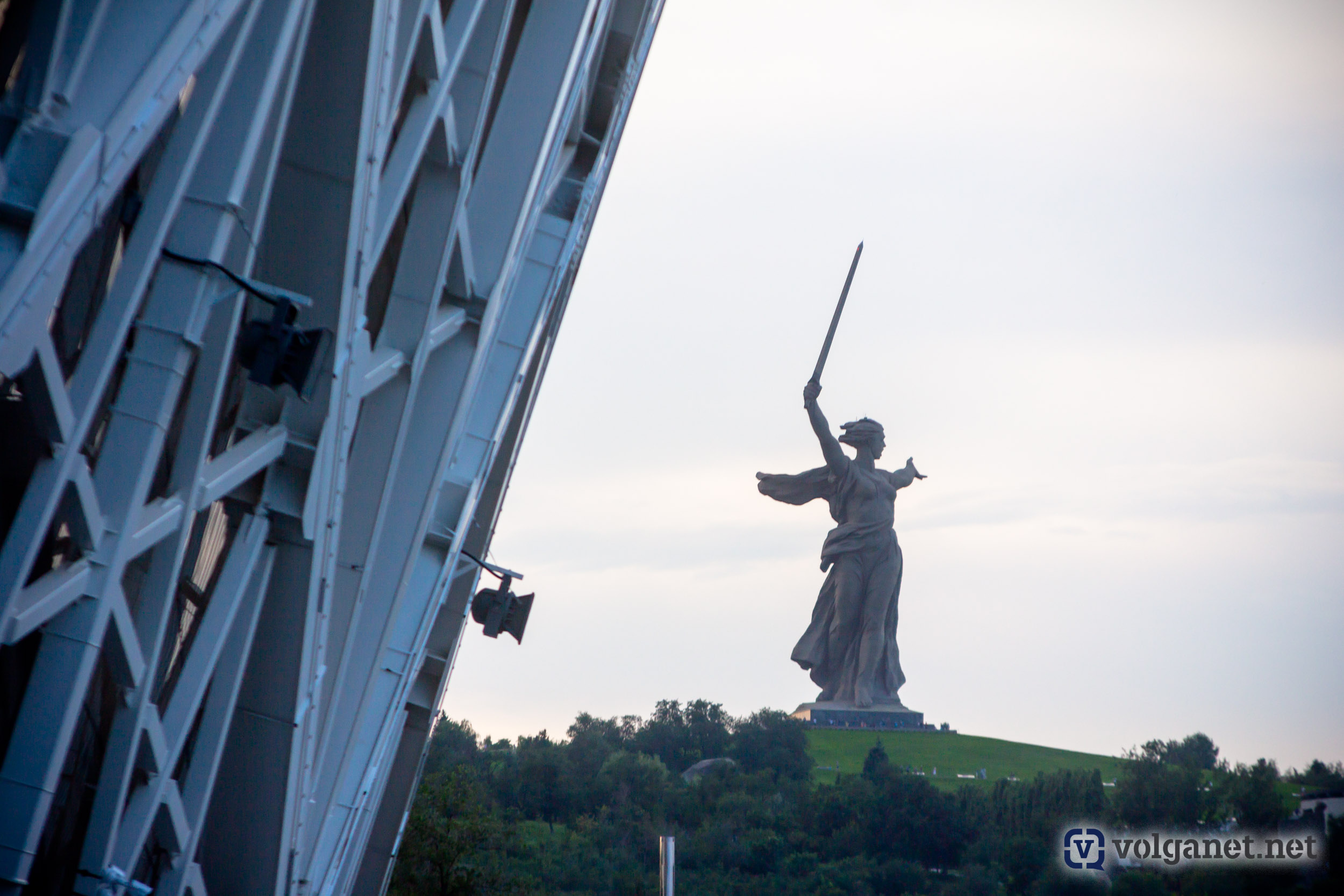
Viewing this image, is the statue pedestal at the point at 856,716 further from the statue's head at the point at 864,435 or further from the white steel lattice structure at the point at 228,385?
the white steel lattice structure at the point at 228,385

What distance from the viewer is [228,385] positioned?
521 centimetres

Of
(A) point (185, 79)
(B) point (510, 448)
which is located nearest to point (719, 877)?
(B) point (510, 448)

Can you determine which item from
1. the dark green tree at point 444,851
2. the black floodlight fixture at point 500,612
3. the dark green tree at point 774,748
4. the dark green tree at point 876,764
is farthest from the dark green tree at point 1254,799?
the black floodlight fixture at point 500,612

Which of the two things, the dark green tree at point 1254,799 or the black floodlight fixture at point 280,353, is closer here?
the black floodlight fixture at point 280,353

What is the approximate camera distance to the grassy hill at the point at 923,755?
45.5 meters

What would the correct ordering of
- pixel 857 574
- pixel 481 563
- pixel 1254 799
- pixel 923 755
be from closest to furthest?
pixel 481 563
pixel 1254 799
pixel 857 574
pixel 923 755

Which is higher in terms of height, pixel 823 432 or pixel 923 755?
pixel 823 432

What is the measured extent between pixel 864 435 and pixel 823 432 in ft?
10.9

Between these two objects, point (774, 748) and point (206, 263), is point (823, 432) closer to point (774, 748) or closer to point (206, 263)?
point (774, 748)

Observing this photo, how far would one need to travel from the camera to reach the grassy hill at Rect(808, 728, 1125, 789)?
45.5 meters

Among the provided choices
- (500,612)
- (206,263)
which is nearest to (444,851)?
(500,612)

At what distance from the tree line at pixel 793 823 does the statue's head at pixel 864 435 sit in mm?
10052

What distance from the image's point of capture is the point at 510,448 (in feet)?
44.1

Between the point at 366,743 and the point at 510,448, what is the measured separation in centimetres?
508
